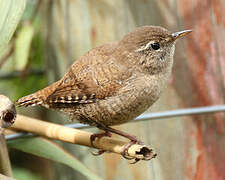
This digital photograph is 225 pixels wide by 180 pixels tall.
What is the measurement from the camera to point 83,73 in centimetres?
196

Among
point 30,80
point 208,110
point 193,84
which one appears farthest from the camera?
point 30,80

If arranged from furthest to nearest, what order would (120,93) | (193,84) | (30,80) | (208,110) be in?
1. (30,80)
2. (193,84)
3. (208,110)
4. (120,93)

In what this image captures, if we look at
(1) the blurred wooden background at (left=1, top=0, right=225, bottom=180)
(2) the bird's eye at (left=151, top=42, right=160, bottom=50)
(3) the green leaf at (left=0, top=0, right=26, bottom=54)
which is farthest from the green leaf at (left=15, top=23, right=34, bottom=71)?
(3) the green leaf at (left=0, top=0, right=26, bottom=54)

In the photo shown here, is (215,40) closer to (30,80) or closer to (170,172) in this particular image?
(170,172)

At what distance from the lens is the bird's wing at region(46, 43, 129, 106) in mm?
1929

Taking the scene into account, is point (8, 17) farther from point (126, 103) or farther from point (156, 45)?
point (156, 45)

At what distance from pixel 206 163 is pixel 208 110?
1.05ft

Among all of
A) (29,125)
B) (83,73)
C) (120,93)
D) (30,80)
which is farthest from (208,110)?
(30,80)

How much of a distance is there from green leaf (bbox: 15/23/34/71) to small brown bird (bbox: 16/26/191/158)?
0.82 metres

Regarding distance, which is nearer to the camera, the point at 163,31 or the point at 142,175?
the point at 163,31

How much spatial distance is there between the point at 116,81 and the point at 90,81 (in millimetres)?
116

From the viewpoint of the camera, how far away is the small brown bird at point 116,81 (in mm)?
1875

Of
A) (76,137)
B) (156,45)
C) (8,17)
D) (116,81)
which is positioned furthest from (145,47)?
(8,17)

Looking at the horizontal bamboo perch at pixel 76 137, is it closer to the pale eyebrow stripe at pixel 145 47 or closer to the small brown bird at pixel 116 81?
the small brown bird at pixel 116 81
